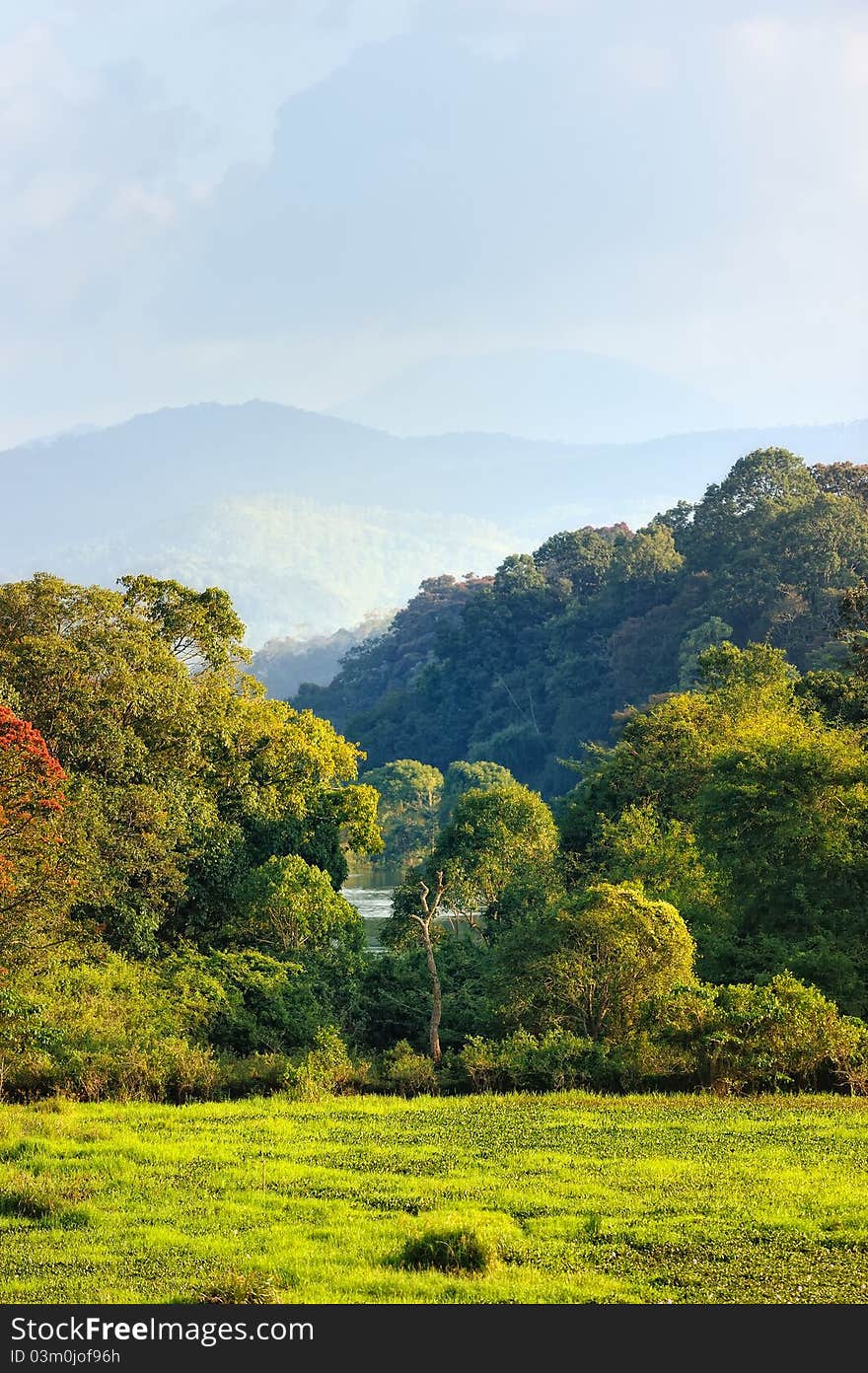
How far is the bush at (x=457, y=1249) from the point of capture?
9992 mm

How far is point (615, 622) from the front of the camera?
277 feet

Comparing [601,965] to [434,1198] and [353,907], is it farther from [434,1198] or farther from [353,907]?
[353,907]

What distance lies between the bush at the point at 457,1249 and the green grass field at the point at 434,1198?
0.37 ft

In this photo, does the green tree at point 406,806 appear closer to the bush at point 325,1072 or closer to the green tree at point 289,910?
the green tree at point 289,910

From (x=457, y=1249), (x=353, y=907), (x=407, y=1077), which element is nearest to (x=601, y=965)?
(x=407, y=1077)

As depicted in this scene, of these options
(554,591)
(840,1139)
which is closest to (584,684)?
(554,591)

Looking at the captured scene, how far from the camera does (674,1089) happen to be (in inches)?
726

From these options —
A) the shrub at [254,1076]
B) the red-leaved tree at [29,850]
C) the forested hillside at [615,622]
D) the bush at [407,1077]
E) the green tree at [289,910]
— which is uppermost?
the forested hillside at [615,622]

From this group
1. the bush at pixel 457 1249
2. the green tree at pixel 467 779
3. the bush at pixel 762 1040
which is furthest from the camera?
the green tree at pixel 467 779

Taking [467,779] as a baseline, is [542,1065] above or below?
below

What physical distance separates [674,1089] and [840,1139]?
161 inches

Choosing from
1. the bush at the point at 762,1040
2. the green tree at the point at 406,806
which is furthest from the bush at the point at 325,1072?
the green tree at the point at 406,806

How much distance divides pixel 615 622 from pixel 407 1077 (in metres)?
66.7

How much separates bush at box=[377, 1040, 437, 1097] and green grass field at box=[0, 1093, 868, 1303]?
2.02 meters
